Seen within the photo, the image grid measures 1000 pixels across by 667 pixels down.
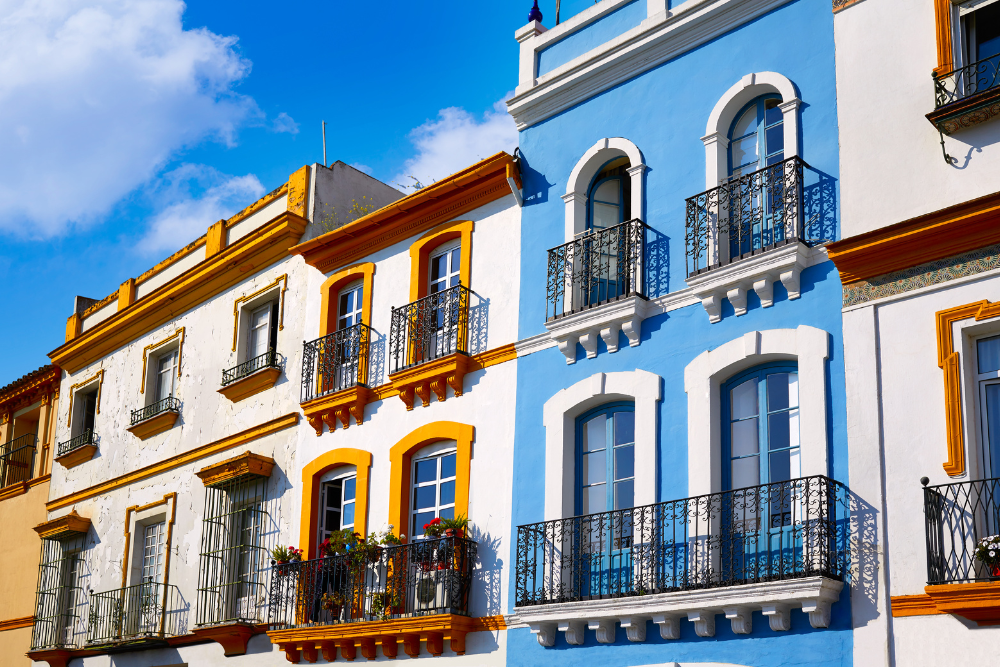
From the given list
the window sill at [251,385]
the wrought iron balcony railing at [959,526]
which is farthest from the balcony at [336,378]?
the wrought iron balcony railing at [959,526]

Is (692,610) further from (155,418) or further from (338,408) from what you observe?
(155,418)

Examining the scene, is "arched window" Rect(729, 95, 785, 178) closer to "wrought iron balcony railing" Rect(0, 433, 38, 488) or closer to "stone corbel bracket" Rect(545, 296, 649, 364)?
"stone corbel bracket" Rect(545, 296, 649, 364)

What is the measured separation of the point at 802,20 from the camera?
13375 millimetres

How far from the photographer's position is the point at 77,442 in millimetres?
25469

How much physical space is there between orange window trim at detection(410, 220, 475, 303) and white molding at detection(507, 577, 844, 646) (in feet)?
17.9

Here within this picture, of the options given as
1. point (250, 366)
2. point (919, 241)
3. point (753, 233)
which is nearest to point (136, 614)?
point (250, 366)

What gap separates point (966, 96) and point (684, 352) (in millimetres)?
4001

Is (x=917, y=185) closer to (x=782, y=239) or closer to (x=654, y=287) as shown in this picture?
(x=782, y=239)

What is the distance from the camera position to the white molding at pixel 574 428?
13266 millimetres

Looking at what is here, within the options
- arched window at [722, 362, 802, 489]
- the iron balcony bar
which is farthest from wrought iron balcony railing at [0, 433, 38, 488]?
arched window at [722, 362, 802, 489]

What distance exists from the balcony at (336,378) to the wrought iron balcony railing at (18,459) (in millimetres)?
12118

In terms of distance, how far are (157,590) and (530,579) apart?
31.5 feet

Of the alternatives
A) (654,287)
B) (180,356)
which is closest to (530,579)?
(654,287)

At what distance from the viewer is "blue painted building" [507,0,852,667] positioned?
11750mm
